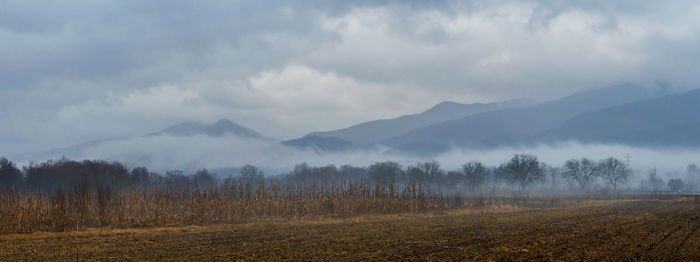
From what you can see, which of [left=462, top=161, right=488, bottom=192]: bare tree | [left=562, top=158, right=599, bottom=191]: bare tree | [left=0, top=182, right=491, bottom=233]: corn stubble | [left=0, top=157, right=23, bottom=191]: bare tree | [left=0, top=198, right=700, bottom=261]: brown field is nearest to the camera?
[left=0, top=198, right=700, bottom=261]: brown field

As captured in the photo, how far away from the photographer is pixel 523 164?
500 ft

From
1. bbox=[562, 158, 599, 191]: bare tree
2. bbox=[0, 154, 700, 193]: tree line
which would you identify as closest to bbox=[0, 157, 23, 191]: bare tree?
bbox=[0, 154, 700, 193]: tree line

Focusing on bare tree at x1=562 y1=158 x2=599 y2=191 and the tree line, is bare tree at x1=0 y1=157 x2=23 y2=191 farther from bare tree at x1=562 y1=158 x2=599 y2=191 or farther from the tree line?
bare tree at x1=562 y1=158 x2=599 y2=191

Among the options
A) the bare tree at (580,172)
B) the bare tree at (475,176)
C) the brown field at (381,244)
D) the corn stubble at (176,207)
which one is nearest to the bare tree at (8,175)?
the corn stubble at (176,207)

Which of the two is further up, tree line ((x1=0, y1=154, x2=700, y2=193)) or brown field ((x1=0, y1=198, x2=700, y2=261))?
tree line ((x1=0, y1=154, x2=700, y2=193))

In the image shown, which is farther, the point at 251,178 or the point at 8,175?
the point at 251,178

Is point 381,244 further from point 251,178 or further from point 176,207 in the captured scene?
point 251,178

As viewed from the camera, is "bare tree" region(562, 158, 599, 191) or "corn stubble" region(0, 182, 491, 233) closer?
"corn stubble" region(0, 182, 491, 233)

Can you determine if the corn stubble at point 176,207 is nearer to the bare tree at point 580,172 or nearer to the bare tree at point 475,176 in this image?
the bare tree at point 475,176

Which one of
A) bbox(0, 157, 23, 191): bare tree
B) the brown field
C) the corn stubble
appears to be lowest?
the brown field

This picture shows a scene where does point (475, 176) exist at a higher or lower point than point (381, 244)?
higher

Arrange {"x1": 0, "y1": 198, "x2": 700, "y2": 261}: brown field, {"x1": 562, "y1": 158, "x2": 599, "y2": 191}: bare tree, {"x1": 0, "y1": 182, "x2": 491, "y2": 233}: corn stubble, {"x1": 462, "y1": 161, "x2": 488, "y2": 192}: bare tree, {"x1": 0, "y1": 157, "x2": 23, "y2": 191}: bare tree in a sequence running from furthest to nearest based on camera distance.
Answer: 1. {"x1": 562, "y1": 158, "x2": 599, "y2": 191}: bare tree
2. {"x1": 462, "y1": 161, "x2": 488, "y2": 192}: bare tree
3. {"x1": 0, "y1": 157, "x2": 23, "y2": 191}: bare tree
4. {"x1": 0, "y1": 182, "x2": 491, "y2": 233}: corn stubble
5. {"x1": 0, "y1": 198, "x2": 700, "y2": 261}: brown field

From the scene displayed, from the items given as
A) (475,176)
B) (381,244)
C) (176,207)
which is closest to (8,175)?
(176,207)

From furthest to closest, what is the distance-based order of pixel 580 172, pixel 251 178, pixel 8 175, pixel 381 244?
1. pixel 580 172
2. pixel 251 178
3. pixel 8 175
4. pixel 381 244
